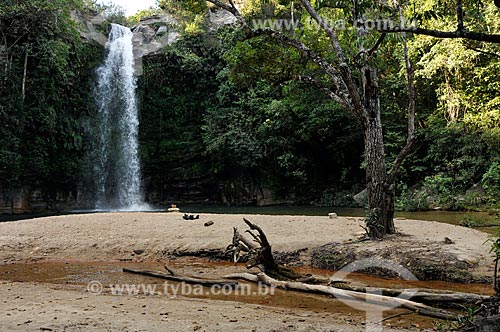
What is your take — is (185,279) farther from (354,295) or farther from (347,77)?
(347,77)

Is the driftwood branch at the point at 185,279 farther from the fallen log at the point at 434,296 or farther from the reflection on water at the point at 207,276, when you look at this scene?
the fallen log at the point at 434,296

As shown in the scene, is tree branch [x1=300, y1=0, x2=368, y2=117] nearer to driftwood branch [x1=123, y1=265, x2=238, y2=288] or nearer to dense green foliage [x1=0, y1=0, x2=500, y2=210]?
driftwood branch [x1=123, y1=265, x2=238, y2=288]

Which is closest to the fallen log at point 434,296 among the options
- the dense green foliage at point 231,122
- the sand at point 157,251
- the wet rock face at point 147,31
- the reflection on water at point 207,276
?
the reflection on water at point 207,276

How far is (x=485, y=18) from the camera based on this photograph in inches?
647

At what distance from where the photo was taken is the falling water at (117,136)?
26.1 metres

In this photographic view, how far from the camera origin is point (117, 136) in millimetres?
27125

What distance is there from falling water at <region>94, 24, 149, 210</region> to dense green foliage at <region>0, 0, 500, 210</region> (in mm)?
680

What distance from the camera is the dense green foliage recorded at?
61.9 feet

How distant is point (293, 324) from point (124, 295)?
276cm

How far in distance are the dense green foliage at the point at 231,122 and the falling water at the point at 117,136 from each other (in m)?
0.68

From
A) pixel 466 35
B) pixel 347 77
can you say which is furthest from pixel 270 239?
pixel 466 35

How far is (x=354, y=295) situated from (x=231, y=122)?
2138cm

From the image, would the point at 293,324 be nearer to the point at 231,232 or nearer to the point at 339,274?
the point at 339,274

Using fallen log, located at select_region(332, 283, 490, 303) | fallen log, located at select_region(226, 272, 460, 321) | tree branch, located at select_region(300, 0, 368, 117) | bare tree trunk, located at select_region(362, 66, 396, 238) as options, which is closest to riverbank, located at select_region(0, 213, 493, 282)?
bare tree trunk, located at select_region(362, 66, 396, 238)
